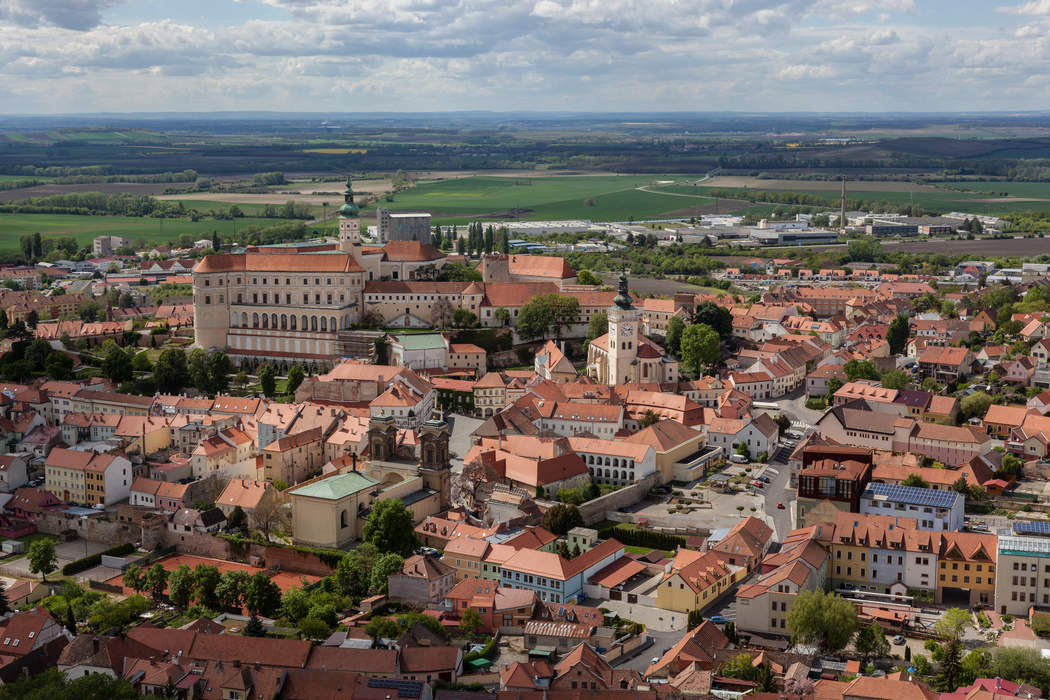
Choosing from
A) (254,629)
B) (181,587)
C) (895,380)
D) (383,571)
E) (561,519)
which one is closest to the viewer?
(254,629)

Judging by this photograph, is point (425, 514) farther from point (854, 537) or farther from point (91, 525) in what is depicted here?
point (854, 537)

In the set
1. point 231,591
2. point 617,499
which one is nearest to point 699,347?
point 617,499

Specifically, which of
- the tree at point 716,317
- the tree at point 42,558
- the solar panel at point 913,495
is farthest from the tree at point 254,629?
the tree at point 716,317

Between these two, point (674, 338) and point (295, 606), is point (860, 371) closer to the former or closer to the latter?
point (674, 338)

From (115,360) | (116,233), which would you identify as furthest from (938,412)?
(116,233)

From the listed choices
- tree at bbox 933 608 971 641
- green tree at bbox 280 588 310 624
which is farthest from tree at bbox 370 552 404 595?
tree at bbox 933 608 971 641
